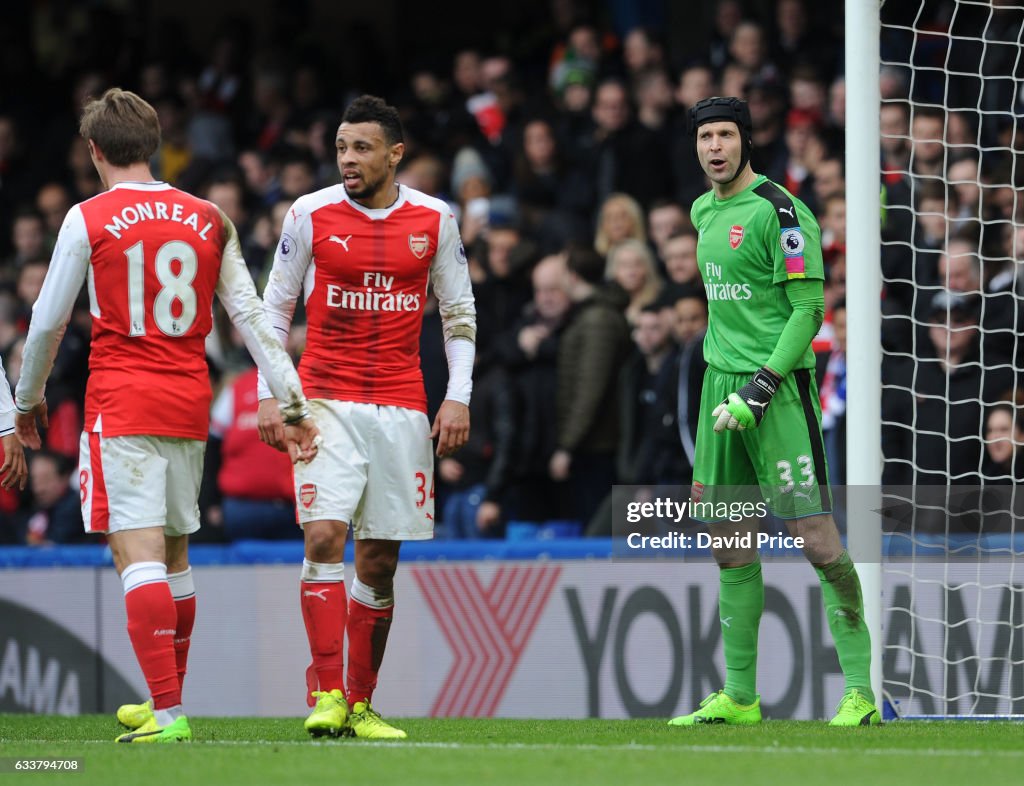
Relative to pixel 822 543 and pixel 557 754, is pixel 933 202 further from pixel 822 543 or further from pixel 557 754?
pixel 557 754

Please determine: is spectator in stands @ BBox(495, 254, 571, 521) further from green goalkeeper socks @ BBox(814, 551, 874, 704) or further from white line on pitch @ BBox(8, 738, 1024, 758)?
white line on pitch @ BBox(8, 738, 1024, 758)

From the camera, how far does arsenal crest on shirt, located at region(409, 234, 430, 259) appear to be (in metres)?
6.76

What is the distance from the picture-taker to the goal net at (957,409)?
27.5ft

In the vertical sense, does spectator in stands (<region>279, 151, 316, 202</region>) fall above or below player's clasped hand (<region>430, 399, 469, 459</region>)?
above

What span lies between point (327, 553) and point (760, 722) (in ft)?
6.41

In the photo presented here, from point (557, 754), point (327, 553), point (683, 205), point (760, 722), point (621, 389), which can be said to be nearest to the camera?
point (557, 754)

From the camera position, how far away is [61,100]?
17.5m

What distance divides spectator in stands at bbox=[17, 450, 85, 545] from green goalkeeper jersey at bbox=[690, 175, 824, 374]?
592 centimetres

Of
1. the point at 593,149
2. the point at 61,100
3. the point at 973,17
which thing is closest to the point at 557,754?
the point at 973,17

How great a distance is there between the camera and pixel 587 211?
1266 centimetres

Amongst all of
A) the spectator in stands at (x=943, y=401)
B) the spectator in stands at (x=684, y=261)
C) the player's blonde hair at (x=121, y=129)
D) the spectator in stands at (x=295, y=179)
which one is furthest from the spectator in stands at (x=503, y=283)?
the player's blonde hair at (x=121, y=129)

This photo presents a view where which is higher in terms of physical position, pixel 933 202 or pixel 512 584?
pixel 933 202
